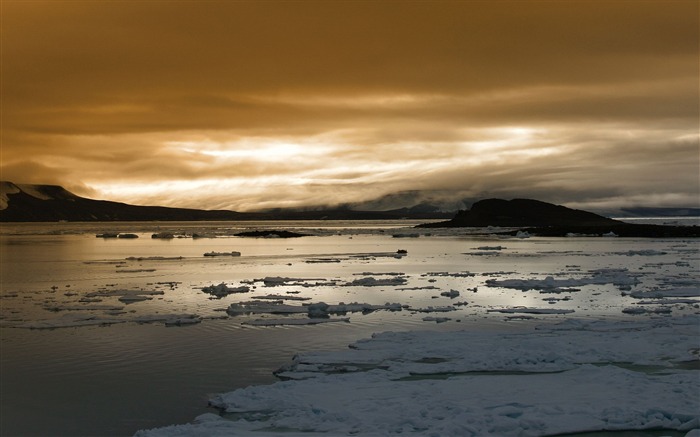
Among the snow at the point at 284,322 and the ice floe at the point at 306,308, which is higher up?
the ice floe at the point at 306,308

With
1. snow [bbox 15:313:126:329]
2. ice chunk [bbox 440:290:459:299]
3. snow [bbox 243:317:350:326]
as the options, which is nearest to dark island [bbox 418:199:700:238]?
ice chunk [bbox 440:290:459:299]

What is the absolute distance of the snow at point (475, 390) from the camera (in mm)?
9891

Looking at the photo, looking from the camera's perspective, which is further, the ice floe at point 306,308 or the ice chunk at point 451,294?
the ice chunk at point 451,294

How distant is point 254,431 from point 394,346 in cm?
588

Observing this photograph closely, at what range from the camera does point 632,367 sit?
13.4m

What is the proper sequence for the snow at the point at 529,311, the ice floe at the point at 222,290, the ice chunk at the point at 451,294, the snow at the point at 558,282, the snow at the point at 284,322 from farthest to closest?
the snow at the point at 558,282 < the ice floe at the point at 222,290 < the ice chunk at the point at 451,294 < the snow at the point at 529,311 < the snow at the point at 284,322

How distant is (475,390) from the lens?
1158 centimetres

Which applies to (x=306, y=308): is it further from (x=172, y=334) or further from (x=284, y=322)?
(x=172, y=334)

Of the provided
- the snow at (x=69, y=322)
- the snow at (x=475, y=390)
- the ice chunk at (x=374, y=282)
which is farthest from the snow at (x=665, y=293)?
the snow at (x=69, y=322)

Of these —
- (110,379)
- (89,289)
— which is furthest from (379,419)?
(89,289)

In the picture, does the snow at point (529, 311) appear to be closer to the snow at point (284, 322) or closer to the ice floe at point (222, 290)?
the snow at point (284, 322)

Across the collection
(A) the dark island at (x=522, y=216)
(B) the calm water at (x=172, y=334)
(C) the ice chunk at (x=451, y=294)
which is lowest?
(B) the calm water at (x=172, y=334)

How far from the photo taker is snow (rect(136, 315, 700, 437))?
9.89 meters

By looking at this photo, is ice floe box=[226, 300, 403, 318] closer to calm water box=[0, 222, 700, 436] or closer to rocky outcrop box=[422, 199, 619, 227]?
calm water box=[0, 222, 700, 436]
